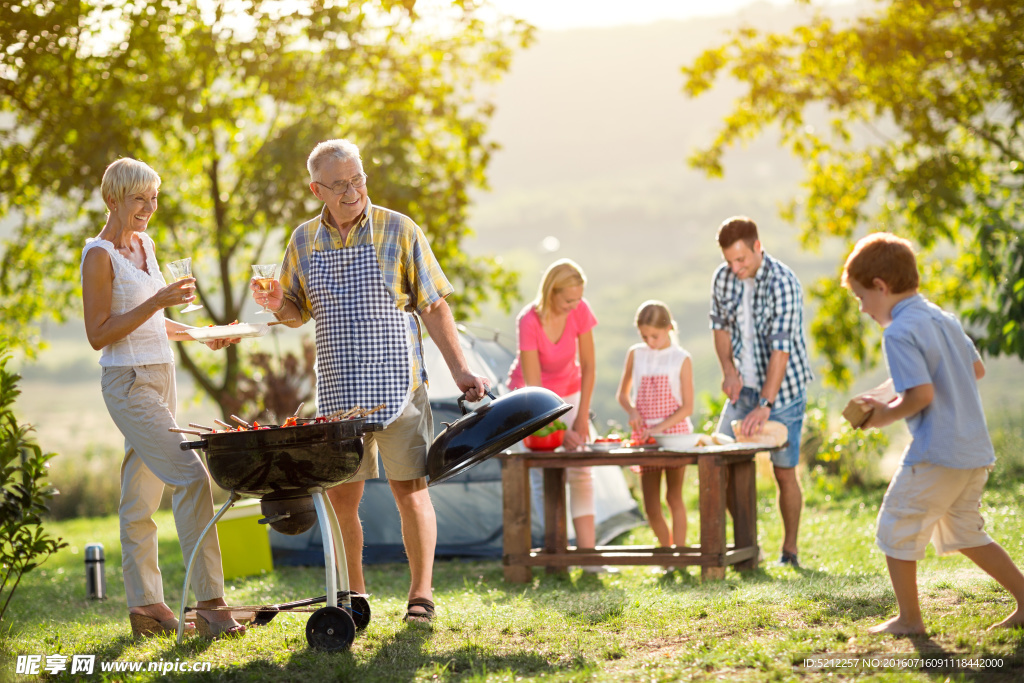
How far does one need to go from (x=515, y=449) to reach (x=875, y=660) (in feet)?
9.16

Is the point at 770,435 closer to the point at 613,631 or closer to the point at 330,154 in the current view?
the point at 613,631

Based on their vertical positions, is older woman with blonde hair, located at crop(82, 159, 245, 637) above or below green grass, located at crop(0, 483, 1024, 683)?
above

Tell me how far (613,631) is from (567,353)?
2053 mm

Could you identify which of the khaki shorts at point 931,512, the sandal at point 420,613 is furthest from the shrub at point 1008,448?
the sandal at point 420,613

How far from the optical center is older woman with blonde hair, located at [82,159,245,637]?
370 centimetres

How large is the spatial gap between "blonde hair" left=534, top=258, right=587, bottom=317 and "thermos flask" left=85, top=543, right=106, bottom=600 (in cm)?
298

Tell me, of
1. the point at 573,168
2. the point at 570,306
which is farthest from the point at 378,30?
the point at 573,168

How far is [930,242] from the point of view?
32.4 feet

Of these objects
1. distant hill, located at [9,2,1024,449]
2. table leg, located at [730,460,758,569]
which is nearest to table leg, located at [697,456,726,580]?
table leg, located at [730,460,758,569]

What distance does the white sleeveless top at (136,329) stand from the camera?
12.4ft

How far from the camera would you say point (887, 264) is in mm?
3135

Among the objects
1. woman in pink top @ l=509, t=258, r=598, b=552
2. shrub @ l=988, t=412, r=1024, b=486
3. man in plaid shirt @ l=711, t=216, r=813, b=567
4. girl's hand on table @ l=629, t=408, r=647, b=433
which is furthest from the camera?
shrub @ l=988, t=412, r=1024, b=486

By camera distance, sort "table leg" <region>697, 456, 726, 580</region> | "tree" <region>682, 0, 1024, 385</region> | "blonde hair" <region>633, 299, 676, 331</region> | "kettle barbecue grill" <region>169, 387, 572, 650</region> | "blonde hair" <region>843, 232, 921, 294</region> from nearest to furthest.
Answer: "blonde hair" <region>843, 232, 921, 294</region>
"kettle barbecue grill" <region>169, 387, 572, 650</region>
"table leg" <region>697, 456, 726, 580</region>
"blonde hair" <region>633, 299, 676, 331</region>
"tree" <region>682, 0, 1024, 385</region>

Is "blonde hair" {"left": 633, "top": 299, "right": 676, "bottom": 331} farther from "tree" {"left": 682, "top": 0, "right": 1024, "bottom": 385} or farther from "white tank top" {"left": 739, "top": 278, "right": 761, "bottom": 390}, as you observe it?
"tree" {"left": 682, "top": 0, "right": 1024, "bottom": 385}
